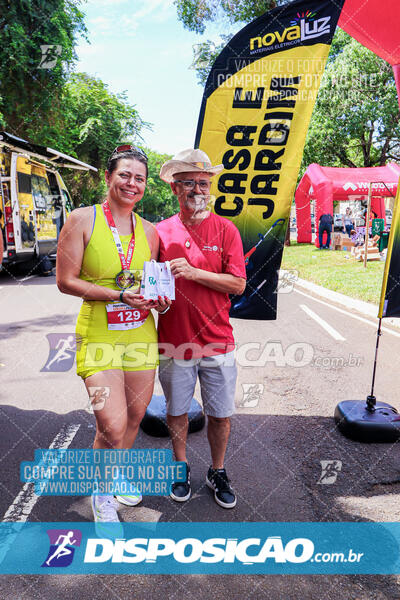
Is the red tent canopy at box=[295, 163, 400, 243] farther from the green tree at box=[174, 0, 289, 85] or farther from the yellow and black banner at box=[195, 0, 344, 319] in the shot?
the yellow and black banner at box=[195, 0, 344, 319]

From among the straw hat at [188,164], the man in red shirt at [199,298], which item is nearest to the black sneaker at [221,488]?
the man in red shirt at [199,298]

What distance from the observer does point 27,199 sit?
39.3 ft

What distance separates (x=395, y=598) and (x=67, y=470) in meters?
2.18

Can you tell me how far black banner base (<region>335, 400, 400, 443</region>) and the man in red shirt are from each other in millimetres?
1385

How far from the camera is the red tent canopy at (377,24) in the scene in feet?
11.1

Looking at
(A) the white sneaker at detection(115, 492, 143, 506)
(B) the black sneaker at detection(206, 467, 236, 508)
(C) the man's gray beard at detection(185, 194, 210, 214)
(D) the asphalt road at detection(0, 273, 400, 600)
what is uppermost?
(C) the man's gray beard at detection(185, 194, 210, 214)

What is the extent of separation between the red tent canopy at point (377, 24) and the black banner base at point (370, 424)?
2.81 m

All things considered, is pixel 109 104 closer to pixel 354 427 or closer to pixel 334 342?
→ pixel 334 342

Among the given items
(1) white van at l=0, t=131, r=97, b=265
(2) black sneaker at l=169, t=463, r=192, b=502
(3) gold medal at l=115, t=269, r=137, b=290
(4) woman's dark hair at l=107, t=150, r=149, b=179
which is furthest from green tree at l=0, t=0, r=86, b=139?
(2) black sneaker at l=169, t=463, r=192, b=502

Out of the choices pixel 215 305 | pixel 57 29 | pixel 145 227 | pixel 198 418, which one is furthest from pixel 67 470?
pixel 57 29

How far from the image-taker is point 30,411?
4203 millimetres

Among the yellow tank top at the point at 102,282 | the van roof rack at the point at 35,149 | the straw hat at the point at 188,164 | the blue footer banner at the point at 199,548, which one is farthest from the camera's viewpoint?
the van roof rack at the point at 35,149

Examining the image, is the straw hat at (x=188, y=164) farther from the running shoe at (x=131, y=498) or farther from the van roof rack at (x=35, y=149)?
the van roof rack at (x=35, y=149)

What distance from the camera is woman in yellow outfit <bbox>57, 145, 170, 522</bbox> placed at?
7.91ft
